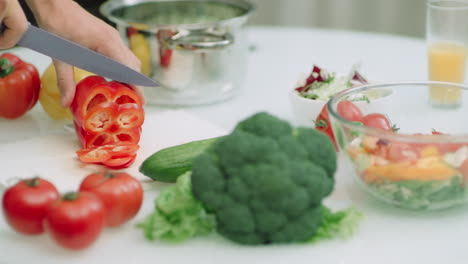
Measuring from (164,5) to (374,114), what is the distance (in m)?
0.91

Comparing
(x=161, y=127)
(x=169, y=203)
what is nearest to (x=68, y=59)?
(x=161, y=127)

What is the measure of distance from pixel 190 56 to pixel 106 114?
0.31 m

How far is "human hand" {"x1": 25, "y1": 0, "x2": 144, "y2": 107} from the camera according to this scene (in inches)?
66.2

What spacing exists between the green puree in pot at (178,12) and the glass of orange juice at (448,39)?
0.60m

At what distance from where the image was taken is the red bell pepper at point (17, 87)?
1.77 meters

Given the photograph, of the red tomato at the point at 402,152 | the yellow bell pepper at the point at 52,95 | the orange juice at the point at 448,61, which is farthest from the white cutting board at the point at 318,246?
the orange juice at the point at 448,61

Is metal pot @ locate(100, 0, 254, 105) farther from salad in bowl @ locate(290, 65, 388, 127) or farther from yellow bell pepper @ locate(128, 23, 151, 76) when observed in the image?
salad in bowl @ locate(290, 65, 388, 127)

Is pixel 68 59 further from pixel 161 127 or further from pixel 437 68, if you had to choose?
pixel 437 68

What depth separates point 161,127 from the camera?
1.70m

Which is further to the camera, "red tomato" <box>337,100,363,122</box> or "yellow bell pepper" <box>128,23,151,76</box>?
"yellow bell pepper" <box>128,23,151,76</box>

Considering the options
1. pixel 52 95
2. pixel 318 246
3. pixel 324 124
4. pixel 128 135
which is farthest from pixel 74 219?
pixel 52 95

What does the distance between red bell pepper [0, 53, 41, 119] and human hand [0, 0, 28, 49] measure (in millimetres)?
292

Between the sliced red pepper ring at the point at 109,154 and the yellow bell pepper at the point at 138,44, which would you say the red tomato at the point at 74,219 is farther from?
the yellow bell pepper at the point at 138,44

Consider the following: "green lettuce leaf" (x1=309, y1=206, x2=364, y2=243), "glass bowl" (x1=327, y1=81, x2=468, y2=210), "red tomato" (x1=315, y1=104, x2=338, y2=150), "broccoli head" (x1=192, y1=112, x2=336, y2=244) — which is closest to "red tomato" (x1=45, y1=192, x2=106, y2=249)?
"broccoli head" (x1=192, y1=112, x2=336, y2=244)
